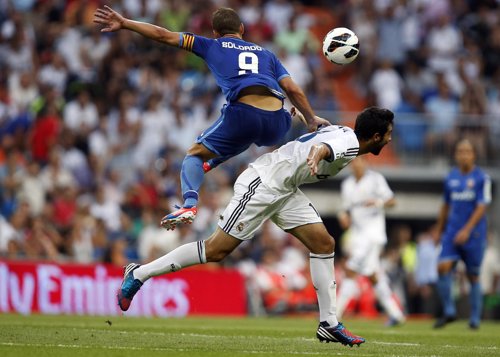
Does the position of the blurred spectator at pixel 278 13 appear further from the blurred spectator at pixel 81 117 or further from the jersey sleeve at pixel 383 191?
the jersey sleeve at pixel 383 191

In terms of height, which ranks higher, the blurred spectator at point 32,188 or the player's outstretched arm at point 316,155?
the blurred spectator at point 32,188

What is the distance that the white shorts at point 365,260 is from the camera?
16531mm

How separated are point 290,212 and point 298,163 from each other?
1.56 feet

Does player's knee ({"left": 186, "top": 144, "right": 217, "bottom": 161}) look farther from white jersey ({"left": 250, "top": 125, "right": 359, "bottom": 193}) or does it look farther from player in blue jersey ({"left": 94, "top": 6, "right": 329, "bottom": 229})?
white jersey ({"left": 250, "top": 125, "right": 359, "bottom": 193})

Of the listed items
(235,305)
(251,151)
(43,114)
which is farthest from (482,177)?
(43,114)

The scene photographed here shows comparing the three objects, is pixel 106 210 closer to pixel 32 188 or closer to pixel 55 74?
pixel 32 188

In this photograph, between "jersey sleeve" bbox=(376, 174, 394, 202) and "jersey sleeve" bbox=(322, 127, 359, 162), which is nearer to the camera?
"jersey sleeve" bbox=(322, 127, 359, 162)

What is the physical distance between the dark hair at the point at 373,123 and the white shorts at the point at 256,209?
0.84 metres

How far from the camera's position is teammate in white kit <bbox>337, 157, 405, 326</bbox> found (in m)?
16.5

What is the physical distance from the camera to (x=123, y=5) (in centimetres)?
2455

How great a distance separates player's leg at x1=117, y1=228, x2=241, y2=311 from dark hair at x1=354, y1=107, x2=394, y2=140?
1452 millimetres

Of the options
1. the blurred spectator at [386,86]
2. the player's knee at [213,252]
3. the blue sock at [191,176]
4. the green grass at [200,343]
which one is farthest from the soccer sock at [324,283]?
the blurred spectator at [386,86]

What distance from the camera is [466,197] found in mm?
15906

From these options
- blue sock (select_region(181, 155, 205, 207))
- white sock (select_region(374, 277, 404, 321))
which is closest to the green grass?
blue sock (select_region(181, 155, 205, 207))
